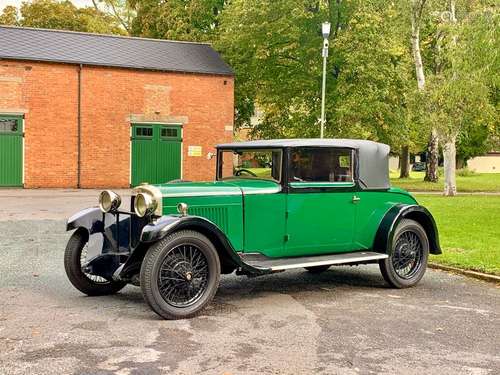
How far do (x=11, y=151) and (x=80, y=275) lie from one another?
68.0ft

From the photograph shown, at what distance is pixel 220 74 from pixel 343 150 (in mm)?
22385

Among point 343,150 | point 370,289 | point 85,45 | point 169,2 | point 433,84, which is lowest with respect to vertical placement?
point 370,289

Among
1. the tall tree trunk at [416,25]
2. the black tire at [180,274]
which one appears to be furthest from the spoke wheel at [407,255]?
the tall tree trunk at [416,25]

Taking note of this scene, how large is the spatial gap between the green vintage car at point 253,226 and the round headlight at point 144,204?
1 cm

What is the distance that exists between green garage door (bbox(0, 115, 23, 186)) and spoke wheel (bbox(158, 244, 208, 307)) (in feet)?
71.6

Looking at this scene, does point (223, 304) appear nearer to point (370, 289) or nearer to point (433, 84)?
point (370, 289)

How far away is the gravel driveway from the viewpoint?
4652 millimetres

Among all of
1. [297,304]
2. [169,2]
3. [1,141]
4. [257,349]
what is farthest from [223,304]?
[169,2]

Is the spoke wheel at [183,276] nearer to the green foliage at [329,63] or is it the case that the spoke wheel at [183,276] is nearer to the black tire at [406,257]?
the black tire at [406,257]

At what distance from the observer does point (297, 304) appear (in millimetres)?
6680

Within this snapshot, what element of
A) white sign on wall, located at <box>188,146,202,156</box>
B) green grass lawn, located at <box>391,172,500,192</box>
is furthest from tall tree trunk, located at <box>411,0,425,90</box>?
white sign on wall, located at <box>188,146,202,156</box>

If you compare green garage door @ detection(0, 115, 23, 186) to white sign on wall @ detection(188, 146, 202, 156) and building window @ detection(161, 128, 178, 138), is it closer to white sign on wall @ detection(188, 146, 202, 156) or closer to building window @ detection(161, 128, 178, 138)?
building window @ detection(161, 128, 178, 138)

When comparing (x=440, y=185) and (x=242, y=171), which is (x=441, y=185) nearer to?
(x=440, y=185)

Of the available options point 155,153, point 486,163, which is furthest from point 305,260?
point 486,163
